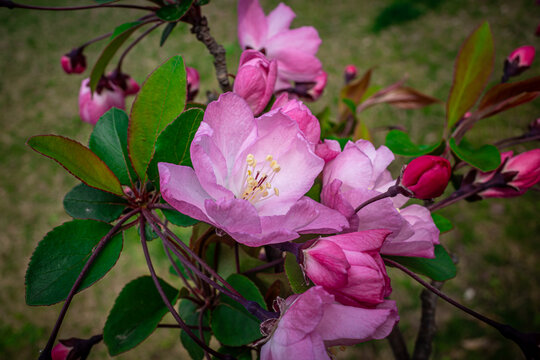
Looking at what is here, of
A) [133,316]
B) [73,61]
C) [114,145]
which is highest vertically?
[73,61]

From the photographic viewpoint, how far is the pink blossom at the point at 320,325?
296 mm

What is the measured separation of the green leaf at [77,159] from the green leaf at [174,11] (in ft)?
0.83

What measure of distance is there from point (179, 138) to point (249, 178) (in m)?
0.09

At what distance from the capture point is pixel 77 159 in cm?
40

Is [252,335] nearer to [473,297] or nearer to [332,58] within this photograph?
[473,297]

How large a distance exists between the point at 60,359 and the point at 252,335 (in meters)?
0.24

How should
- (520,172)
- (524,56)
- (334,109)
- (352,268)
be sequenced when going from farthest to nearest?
(334,109), (524,56), (520,172), (352,268)

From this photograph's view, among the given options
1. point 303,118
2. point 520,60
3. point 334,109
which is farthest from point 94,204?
→ point 334,109

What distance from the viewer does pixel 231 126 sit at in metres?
0.37

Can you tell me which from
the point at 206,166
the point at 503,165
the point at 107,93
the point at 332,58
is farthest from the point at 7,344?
the point at 332,58

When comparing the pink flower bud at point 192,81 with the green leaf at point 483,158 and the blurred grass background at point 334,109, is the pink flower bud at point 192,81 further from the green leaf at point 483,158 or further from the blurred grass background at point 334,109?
the green leaf at point 483,158

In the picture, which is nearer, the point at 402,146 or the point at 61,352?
the point at 61,352

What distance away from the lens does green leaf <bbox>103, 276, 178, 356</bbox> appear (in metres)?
0.47

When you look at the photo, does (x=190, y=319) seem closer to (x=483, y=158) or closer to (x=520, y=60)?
(x=483, y=158)
